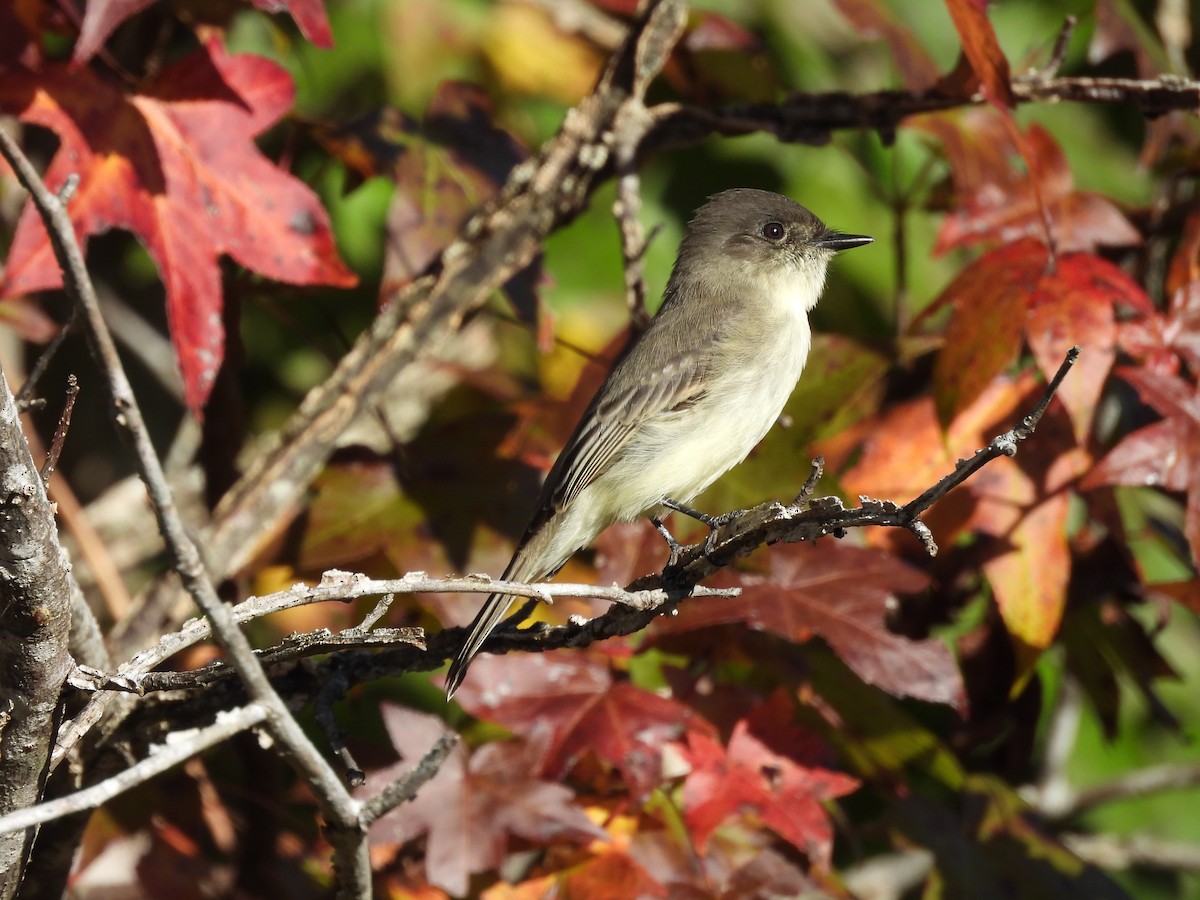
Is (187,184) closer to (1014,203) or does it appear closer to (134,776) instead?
(134,776)

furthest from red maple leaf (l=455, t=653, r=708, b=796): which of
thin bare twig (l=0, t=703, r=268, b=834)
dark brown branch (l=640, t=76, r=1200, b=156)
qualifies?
dark brown branch (l=640, t=76, r=1200, b=156)

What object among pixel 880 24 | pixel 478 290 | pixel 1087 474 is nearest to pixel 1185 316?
pixel 1087 474

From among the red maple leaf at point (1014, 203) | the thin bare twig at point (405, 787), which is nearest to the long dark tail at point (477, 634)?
the thin bare twig at point (405, 787)

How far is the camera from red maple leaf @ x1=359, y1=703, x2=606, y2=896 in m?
2.84

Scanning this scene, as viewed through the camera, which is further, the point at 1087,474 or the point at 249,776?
the point at 249,776

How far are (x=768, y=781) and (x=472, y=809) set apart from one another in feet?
2.31

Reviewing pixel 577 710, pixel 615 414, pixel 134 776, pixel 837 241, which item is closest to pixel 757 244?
pixel 837 241

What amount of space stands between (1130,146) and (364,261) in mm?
3121

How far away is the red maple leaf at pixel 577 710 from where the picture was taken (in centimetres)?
289

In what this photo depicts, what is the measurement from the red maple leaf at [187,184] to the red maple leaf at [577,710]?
923mm

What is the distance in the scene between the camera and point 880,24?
370 cm

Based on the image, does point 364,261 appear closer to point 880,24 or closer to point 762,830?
point 880,24

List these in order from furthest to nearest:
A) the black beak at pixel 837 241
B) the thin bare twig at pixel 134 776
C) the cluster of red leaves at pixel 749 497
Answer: the black beak at pixel 837 241 < the cluster of red leaves at pixel 749 497 < the thin bare twig at pixel 134 776

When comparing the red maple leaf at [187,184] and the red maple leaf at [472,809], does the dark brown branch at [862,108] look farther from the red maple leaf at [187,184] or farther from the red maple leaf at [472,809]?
the red maple leaf at [472,809]
